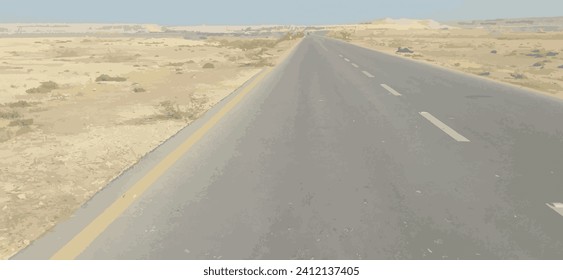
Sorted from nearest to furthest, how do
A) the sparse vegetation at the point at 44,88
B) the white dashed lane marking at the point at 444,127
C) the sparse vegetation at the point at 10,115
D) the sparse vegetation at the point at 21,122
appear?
the white dashed lane marking at the point at 444,127 < the sparse vegetation at the point at 21,122 < the sparse vegetation at the point at 10,115 < the sparse vegetation at the point at 44,88

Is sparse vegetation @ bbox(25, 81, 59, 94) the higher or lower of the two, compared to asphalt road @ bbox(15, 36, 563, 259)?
lower

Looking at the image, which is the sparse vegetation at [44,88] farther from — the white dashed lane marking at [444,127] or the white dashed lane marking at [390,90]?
the white dashed lane marking at [444,127]

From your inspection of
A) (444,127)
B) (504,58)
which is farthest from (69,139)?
(504,58)

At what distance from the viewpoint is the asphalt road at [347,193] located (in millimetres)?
3787

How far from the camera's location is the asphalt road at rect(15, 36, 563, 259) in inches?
149

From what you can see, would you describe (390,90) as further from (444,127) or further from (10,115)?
(10,115)

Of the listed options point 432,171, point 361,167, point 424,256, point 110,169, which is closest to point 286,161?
point 361,167

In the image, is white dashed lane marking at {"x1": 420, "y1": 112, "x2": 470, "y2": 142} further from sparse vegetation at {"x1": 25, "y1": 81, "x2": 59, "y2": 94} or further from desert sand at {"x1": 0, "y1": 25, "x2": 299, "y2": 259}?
sparse vegetation at {"x1": 25, "y1": 81, "x2": 59, "y2": 94}

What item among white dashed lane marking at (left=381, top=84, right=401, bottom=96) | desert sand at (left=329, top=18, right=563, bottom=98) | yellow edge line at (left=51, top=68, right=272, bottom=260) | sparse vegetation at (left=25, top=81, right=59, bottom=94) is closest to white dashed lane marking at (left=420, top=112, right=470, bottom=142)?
white dashed lane marking at (left=381, top=84, right=401, bottom=96)

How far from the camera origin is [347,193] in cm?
507

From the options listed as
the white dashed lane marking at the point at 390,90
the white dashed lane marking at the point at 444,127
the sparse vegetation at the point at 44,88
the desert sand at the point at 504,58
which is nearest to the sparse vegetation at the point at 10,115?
the sparse vegetation at the point at 44,88
